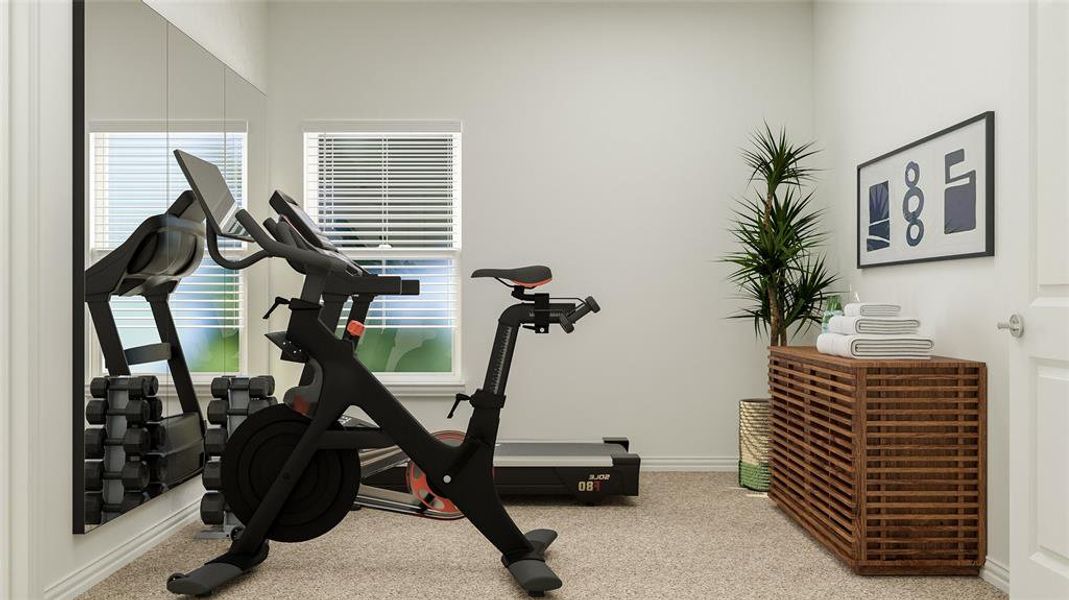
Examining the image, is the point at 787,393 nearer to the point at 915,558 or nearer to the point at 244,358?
the point at 915,558

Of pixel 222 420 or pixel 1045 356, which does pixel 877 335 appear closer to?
pixel 1045 356

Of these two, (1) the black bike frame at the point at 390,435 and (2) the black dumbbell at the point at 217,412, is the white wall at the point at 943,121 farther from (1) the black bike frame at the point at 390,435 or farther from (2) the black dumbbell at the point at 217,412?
(2) the black dumbbell at the point at 217,412

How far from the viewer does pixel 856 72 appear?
3.93 m

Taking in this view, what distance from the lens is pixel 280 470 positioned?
8.68 feet

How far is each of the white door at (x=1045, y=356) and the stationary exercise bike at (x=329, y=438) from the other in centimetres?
138

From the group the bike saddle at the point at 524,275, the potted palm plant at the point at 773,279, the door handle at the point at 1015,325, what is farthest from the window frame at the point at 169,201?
the door handle at the point at 1015,325

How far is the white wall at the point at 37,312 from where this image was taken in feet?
7.35

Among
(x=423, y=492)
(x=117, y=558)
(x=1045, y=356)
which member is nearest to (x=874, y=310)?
(x=1045, y=356)

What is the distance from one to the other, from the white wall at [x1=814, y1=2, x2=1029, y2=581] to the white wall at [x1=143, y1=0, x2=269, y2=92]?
3.27 meters

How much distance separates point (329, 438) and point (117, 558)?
0.96 meters

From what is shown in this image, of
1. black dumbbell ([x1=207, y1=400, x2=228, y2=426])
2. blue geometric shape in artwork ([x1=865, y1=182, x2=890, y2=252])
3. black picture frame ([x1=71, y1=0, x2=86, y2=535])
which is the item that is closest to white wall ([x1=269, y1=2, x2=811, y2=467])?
blue geometric shape in artwork ([x1=865, y1=182, x2=890, y2=252])

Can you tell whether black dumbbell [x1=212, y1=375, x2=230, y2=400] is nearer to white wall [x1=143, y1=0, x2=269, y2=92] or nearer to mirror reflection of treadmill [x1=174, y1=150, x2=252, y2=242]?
mirror reflection of treadmill [x1=174, y1=150, x2=252, y2=242]

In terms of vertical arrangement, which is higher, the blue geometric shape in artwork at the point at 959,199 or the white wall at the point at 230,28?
the white wall at the point at 230,28

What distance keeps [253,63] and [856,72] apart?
3331mm
